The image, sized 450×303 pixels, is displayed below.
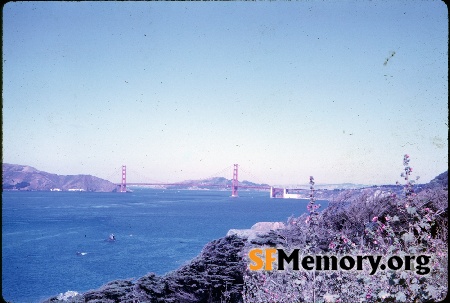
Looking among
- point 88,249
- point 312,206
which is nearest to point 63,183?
point 88,249

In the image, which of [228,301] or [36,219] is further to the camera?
[36,219]

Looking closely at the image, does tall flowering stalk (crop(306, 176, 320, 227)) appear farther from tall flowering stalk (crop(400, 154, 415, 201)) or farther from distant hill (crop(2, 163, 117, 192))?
distant hill (crop(2, 163, 117, 192))

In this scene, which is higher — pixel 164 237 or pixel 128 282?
pixel 128 282

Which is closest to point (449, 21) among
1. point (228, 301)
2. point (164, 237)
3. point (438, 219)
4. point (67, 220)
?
point (438, 219)

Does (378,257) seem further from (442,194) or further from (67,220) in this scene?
(67,220)

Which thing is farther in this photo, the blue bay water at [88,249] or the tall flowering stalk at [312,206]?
the blue bay water at [88,249]

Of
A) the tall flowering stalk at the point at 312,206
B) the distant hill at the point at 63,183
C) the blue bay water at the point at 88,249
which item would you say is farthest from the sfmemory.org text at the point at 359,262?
the distant hill at the point at 63,183

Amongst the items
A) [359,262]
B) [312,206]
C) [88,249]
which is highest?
[312,206]

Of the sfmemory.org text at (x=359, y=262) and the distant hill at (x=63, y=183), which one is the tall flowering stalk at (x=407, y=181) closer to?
the sfmemory.org text at (x=359, y=262)

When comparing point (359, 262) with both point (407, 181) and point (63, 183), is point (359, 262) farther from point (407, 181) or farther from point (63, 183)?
point (63, 183)

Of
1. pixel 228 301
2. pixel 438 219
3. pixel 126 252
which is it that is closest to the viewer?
pixel 438 219

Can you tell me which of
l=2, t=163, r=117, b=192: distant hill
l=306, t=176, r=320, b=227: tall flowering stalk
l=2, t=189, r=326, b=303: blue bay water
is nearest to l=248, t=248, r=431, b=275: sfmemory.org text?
l=306, t=176, r=320, b=227: tall flowering stalk
